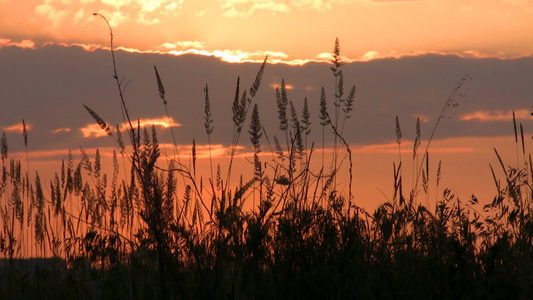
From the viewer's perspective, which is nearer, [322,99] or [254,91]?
[254,91]

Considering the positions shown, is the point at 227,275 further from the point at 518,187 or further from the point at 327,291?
the point at 518,187

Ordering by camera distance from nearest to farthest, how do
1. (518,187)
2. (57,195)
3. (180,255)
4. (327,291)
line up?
(327,291)
(180,255)
(518,187)
(57,195)

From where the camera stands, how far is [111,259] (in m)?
4.17

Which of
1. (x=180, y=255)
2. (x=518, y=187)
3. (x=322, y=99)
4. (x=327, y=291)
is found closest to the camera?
(x=327, y=291)

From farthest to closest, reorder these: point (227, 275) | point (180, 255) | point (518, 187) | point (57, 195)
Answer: point (57, 195), point (518, 187), point (180, 255), point (227, 275)

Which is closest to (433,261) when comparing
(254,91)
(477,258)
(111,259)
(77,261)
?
(477,258)

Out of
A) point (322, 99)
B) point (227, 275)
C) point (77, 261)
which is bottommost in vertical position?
point (77, 261)

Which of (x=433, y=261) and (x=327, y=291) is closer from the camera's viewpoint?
(x=327, y=291)

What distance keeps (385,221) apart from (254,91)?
1328mm

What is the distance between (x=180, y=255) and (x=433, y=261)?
5.54 feet

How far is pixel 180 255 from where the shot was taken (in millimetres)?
3984

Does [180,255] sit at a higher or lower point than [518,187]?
lower

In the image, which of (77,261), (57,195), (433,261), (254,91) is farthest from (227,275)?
(57,195)

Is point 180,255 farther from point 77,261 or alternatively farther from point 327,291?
point 327,291
